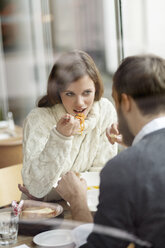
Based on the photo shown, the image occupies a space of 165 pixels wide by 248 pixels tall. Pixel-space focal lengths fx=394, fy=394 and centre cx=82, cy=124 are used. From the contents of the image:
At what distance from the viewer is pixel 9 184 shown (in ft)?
5.00

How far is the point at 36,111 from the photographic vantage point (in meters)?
1.41

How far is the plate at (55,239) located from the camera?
3.26 ft

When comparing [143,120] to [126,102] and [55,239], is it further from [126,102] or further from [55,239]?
[55,239]

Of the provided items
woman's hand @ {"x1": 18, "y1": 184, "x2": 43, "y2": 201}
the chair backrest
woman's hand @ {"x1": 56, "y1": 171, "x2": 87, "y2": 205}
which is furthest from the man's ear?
the chair backrest

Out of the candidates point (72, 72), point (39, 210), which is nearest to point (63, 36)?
point (72, 72)

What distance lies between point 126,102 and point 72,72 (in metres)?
0.41

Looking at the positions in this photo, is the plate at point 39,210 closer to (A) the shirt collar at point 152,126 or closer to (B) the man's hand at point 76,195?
(B) the man's hand at point 76,195

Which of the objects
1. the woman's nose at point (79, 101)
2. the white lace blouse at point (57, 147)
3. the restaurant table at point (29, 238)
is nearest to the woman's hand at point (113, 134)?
the white lace blouse at point (57, 147)

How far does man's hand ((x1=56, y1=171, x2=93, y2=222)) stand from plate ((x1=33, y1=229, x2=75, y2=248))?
0.05m

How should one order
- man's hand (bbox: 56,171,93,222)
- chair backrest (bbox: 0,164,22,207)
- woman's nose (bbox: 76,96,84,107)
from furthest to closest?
1. chair backrest (bbox: 0,164,22,207)
2. woman's nose (bbox: 76,96,84,107)
3. man's hand (bbox: 56,171,93,222)

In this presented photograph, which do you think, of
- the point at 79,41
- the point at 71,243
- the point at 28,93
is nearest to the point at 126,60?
the point at 71,243

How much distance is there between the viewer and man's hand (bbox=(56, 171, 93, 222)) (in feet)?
3.29

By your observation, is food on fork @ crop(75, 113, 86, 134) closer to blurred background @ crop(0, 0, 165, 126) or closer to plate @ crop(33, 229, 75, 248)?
blurred background @ crop(0, 0, 165, 126)

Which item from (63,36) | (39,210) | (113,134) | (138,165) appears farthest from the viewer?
(63,36)
